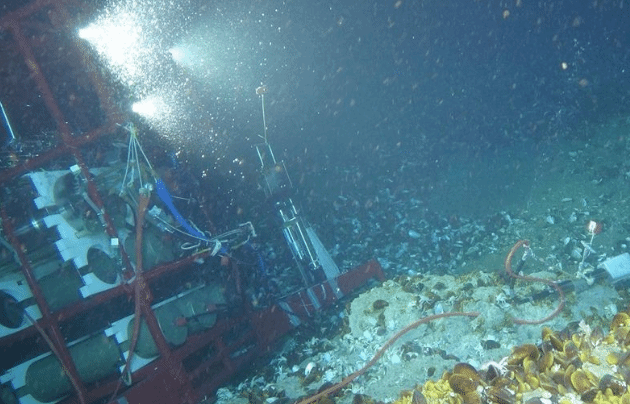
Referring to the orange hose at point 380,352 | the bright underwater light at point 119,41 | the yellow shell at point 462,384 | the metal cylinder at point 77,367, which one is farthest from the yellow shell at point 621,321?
the bright underwater light at point 119,41

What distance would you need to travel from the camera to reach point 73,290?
496 centimetres

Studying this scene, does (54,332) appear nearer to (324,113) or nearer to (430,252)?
(430,252)

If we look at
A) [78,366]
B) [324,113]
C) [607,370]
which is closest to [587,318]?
[607,370]

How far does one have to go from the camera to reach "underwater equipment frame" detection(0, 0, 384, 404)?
469cm

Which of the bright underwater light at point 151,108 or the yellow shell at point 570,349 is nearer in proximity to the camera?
the yellow shell at point 570,349

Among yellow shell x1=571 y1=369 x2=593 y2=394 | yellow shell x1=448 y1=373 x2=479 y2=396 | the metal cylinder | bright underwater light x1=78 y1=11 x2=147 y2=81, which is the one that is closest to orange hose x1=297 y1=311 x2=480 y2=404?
yellow shell x1=448 y1=373 x2=479 y2=396

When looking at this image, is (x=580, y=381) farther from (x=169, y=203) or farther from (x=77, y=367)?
(x=77, y=367)

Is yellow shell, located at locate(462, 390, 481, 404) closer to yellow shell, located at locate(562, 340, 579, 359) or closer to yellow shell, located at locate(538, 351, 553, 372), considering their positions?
yellow shell, located at locate(538, 351, 553, 372)

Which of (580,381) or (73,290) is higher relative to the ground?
(73,290)

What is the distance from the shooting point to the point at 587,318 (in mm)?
4418

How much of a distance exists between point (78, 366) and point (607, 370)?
549 centimetres

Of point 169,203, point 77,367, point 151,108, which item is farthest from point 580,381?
point 151,108

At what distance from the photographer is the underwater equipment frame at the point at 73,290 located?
469 centimetres

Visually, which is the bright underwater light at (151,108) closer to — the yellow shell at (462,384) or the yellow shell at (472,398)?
the yellow shell at (462,384)
